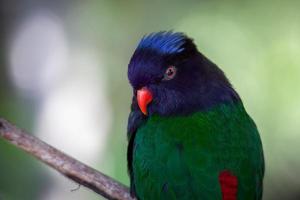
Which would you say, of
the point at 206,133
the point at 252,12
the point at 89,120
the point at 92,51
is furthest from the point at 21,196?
the point at 252,12

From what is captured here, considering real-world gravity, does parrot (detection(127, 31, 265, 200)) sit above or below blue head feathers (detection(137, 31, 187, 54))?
below

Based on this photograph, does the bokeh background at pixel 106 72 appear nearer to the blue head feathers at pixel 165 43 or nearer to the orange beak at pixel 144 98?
the orange beak at pixel 144 98

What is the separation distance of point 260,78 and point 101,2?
2.07 metres

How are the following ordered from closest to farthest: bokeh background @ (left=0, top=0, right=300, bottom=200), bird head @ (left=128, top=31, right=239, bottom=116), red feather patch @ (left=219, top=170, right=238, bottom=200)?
red feather patch @ (left=219, top=170, right=238, bottom=200) < bird head @ (left=128, top=31, right=239, bottom=116) < bokeh background @ (left=0, top=0, right=300, bottom=200)

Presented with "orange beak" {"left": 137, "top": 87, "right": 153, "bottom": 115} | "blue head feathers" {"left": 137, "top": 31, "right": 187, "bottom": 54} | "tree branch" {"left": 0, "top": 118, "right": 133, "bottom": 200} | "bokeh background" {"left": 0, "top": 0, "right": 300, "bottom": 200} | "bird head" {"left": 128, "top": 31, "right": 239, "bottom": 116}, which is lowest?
"bokeh background" {"left": 0, "top": 0, "right": 300, "bottom": 200}

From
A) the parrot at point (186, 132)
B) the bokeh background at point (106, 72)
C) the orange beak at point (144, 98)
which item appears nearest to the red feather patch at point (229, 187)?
the parrot at point (186, 132)

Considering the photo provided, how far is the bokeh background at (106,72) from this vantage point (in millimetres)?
5988

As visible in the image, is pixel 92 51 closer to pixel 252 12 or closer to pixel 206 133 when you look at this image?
pixel 252 12

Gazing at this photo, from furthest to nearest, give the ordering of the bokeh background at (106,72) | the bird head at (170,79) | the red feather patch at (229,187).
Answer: the bokeh background at (106,72) → the bird head at (170,79) → the red feather patch at (229,187)

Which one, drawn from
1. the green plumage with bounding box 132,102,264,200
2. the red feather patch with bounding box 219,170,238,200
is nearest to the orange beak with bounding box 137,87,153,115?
the green plumage with bounding box 132,102,264,200

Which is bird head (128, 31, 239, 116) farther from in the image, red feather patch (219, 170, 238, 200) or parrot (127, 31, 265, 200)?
red feather patch (219, 170, 238, 200)

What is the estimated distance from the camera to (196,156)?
380cm

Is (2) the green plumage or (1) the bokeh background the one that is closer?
(2) the green plumage

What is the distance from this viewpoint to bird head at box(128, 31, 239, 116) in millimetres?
4156
